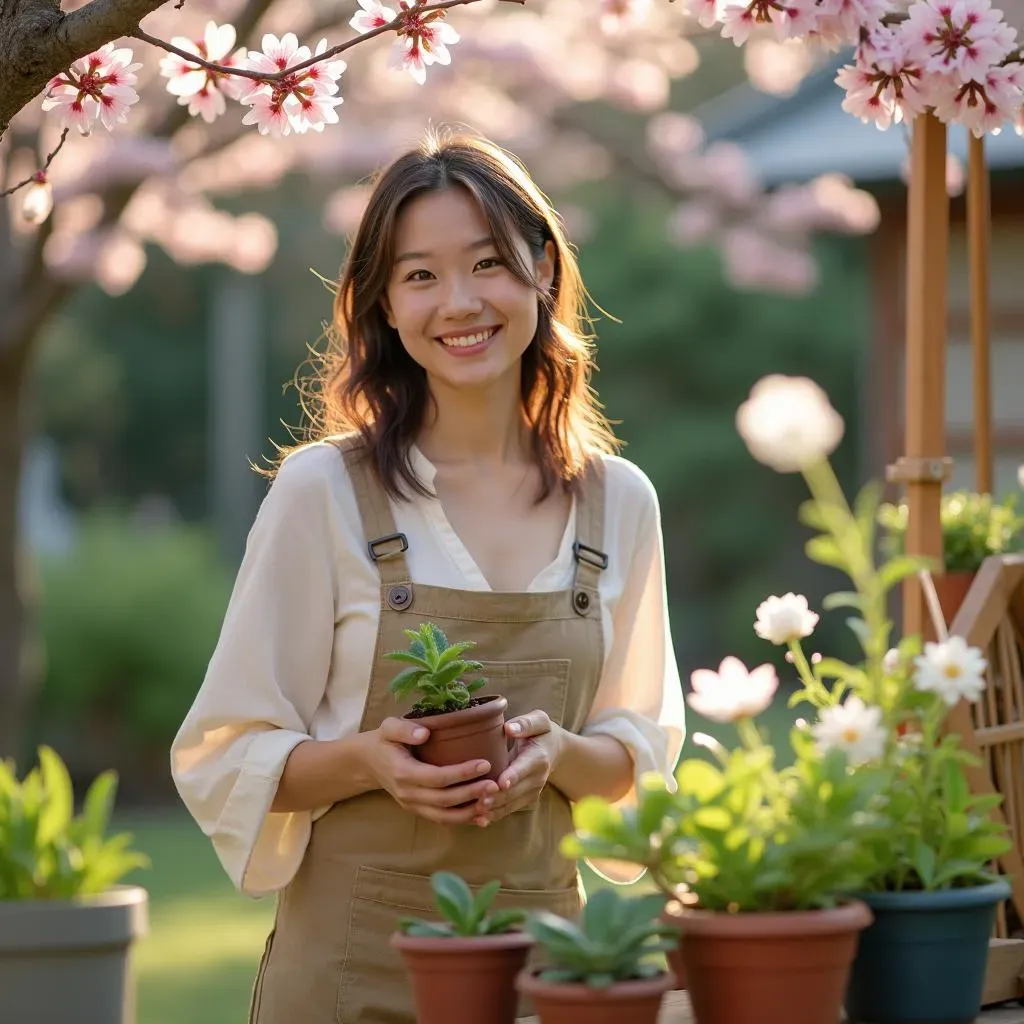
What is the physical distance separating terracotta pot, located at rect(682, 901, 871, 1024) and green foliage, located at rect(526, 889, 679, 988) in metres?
0.04

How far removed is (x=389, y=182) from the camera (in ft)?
8.00

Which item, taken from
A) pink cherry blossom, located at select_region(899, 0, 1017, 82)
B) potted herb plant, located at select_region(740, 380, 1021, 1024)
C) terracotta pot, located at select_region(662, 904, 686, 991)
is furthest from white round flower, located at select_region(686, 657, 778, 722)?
pink cherry blossom, located at select_region(899, 0, 1017, 82)

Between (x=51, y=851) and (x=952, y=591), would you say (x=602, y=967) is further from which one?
(x=952, y=591)

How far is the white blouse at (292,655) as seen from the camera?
2256 mm

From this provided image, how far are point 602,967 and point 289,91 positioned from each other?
4.18 feet

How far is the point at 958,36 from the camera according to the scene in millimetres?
1955

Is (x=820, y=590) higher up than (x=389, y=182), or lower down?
higher up

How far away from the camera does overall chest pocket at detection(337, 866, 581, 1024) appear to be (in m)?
2.27

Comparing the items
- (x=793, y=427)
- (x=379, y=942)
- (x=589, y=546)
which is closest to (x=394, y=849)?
(x=379, y=942)

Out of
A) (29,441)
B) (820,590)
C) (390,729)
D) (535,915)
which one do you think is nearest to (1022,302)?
(29,441)

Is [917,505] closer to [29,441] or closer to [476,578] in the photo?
[476,578]

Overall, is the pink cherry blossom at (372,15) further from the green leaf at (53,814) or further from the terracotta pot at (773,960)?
the terracotta pot at (773,960)

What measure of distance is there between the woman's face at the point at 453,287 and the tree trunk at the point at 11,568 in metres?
4.51

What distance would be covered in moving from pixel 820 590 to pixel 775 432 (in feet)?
59.7
